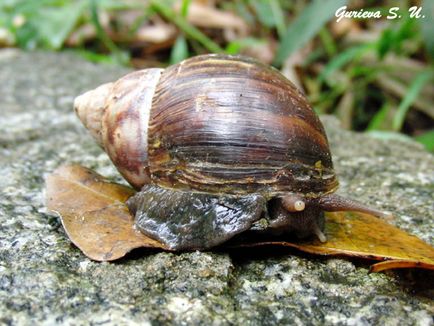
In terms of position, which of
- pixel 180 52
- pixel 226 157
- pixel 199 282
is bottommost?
pixel 180 52

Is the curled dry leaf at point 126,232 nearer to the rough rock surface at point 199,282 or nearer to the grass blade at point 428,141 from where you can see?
the rough rock surface at point 199,282

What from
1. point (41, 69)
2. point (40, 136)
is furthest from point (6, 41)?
point (40, 136)

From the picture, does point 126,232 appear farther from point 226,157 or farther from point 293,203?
point 293,203

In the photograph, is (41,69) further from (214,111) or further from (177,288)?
(177,288)

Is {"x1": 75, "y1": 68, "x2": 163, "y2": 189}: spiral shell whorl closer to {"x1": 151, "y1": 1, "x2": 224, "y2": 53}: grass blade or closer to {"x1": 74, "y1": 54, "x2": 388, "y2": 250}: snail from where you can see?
{"x1": 74, "y1": 54, "x2": 388, "y2": 250}: snail

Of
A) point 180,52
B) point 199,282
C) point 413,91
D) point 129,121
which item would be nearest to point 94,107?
point 129,121

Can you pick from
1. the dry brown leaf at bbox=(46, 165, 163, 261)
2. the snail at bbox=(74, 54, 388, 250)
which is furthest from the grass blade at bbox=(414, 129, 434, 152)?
the dry brown leaf at bbox=(46, 165, 163, 261)

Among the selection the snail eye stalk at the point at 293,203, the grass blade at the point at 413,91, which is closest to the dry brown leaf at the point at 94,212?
the snail eye stalk at the point at 293,203
